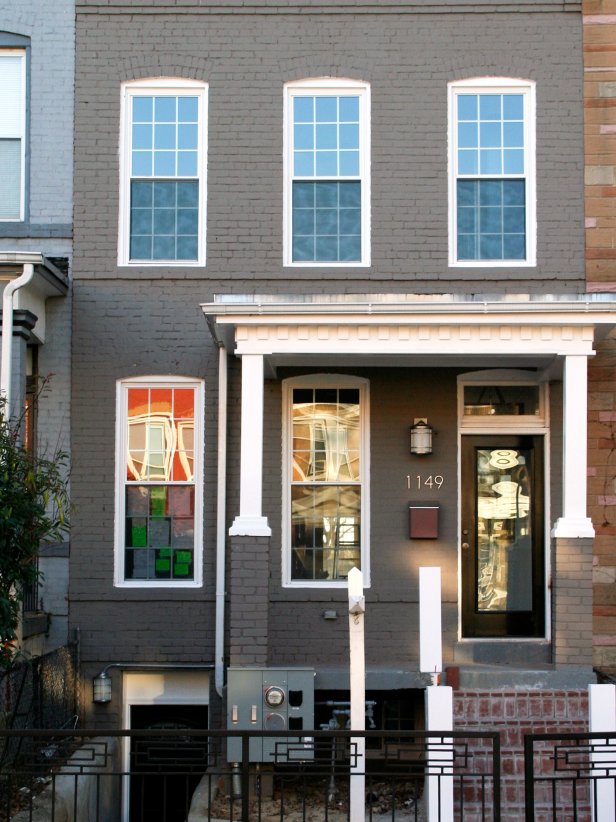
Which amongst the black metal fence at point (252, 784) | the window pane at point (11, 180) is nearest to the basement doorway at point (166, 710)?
the black metal fence at point (252, 784)

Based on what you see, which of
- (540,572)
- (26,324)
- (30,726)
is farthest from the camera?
(540,572)

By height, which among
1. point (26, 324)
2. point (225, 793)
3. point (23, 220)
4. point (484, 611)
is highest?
point (23, 220)

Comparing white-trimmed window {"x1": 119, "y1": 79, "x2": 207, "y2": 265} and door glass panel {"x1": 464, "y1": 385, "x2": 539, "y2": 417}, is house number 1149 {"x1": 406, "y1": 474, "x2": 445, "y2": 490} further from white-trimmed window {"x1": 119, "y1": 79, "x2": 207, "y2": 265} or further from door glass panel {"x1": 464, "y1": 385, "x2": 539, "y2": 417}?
white-trimmed window {"x1": 119, "y1": 79, "x2": 207, "y2": 265}

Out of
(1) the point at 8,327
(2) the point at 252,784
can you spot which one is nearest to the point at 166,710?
(2) the point at 252,784

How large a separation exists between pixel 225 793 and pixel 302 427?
11.1 feet

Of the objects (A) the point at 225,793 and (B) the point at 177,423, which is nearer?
(A) the point at 225,793

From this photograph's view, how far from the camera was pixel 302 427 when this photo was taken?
1016cm

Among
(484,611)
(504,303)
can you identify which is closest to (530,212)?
(504,303)

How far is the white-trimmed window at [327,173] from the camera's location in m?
10.2

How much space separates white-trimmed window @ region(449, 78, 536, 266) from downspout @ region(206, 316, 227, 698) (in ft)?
8.21

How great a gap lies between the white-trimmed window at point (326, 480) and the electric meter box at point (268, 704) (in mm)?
1420

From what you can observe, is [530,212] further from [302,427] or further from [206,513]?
[206,513]

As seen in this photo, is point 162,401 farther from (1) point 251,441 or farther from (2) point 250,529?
(2) point 250,529

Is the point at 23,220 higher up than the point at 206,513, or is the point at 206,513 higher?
the point at 23,220
